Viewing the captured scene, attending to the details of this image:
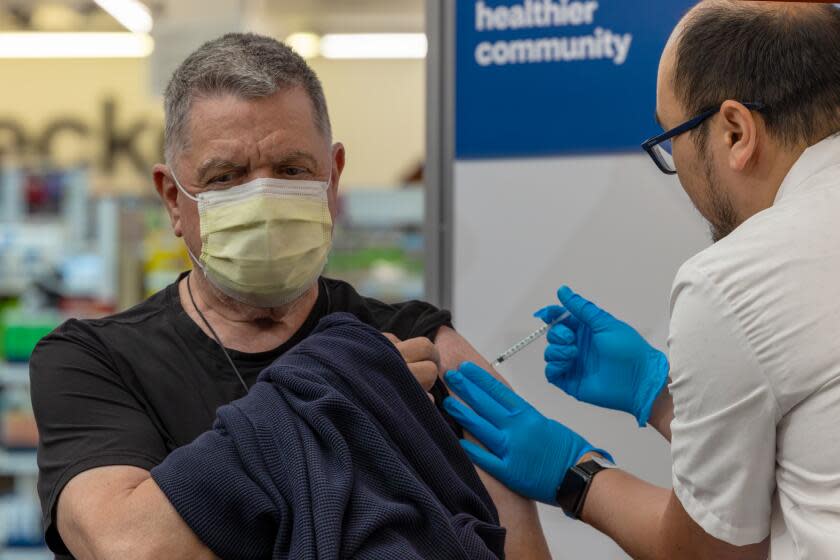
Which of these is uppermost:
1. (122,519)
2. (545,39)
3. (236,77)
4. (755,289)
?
(545,39)

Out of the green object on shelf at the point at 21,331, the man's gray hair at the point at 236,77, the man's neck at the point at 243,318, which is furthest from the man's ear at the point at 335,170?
the green object on shelf at the point at 21,331

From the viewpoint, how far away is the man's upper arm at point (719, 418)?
138cm

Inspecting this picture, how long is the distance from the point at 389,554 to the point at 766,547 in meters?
0.57

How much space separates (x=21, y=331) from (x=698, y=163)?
3.06m

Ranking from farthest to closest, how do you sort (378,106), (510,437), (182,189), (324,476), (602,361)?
(378,106), (602,361), (510,437), (182,189), (324,476)

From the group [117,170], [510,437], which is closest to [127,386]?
[510,437]

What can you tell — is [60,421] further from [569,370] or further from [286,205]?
[569,370]

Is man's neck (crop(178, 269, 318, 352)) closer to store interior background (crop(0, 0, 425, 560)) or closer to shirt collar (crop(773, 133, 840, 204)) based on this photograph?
shirt collar (crop(773, 133, 840, 204))

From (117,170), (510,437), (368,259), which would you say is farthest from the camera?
(117,170)

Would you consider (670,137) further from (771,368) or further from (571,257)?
(571,257)

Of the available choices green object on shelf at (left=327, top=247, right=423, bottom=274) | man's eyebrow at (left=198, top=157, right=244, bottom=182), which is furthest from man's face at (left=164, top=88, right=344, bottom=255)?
green object on shelf at (left=327, top=247, right=423, bottom=274)

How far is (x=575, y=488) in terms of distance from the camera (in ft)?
5.96

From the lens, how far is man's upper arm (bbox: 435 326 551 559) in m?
1.68

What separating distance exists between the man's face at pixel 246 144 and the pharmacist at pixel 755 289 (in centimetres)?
52
